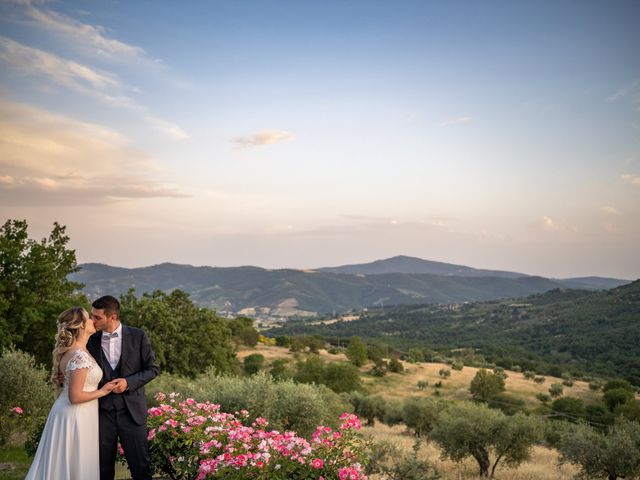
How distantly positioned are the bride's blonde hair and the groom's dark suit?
27cm

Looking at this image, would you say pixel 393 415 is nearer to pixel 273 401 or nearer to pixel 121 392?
pixel 273 401

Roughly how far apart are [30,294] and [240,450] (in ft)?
74.4

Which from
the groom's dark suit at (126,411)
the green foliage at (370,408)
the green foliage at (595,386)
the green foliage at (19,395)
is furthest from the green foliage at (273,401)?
the green foliage at (595,386)

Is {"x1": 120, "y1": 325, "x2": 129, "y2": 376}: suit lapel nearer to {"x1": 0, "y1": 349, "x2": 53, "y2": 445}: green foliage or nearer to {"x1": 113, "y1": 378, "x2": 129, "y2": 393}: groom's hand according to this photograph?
{"x1": 113, "y1": 378, "x2": 129, "y2": 393}: groom's hand

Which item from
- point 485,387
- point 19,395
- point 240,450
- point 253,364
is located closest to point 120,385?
point 240,450

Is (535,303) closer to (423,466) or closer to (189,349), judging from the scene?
(189,349)

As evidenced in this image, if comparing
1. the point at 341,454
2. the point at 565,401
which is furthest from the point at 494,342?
the point at 341,454

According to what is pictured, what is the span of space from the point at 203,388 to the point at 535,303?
544ft

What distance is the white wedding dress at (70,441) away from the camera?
5824 millimetres

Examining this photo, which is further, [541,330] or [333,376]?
[541,330]

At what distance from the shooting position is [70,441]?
5.85 meters

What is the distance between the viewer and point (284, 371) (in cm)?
5416

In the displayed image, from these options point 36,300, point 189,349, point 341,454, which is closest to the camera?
point 341,454

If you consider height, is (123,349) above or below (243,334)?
above
